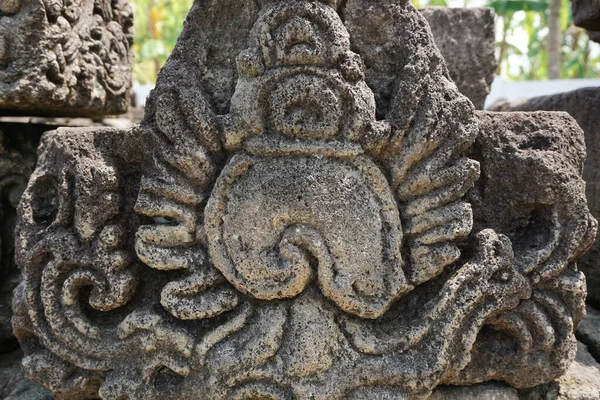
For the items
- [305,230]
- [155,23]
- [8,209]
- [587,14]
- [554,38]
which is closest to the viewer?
[305,230]

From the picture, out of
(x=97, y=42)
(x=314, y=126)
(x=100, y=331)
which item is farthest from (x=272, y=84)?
(x=97, y=42)

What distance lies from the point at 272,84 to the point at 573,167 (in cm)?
83

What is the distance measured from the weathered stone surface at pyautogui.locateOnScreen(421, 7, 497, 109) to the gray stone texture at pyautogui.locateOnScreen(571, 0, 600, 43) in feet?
1.36

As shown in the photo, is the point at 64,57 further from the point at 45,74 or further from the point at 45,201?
the point at 45,201

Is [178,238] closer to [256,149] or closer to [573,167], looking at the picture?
[256,149]

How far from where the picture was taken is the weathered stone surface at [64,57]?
63.8 inches

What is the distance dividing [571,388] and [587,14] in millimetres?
1410

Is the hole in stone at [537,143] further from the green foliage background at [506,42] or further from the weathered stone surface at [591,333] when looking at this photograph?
the green foliage background at [506,42]

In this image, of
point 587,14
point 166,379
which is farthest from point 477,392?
point 587,14

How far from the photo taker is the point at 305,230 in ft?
4.41

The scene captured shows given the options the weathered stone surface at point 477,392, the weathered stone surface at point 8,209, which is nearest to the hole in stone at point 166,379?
the weathered stone surface at point 477,392

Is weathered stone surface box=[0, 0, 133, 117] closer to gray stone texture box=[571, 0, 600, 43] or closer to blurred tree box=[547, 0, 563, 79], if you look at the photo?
gray stone texture box=[571, 0, 600, 43]

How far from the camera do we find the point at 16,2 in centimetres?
160

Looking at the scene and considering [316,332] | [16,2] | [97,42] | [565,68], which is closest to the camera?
[316,332]
